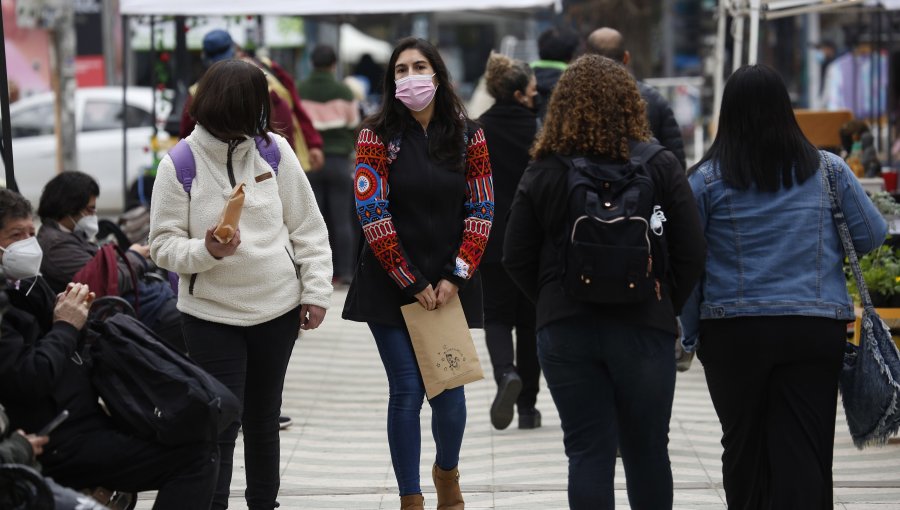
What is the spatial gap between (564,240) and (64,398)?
4.86 ft

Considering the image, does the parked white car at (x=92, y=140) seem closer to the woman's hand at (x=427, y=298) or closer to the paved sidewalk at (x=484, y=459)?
the paved sidewalk at (x=484, y=459)

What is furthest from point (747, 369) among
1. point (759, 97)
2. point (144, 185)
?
point (144, 185)

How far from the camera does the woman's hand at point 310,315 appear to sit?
15.6 feet

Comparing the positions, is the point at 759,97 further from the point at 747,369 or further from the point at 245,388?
the point at 245,388

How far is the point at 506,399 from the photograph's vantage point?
654 centimetres

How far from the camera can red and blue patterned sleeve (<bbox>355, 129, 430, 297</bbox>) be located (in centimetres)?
494

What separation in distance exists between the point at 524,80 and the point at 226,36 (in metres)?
2.22

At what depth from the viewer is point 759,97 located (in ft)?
14.5

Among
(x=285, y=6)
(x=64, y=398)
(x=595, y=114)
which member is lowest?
(x=64, y=398)

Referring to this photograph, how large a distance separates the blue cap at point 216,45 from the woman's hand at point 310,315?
3.82 metres

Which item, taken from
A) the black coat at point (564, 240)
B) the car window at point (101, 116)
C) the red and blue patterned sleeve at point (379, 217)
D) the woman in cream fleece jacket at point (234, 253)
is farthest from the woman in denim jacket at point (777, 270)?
the car window at point (101, 116)

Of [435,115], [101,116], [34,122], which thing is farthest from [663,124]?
[34,122]

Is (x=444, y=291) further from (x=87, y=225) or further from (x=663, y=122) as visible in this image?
(x=663, y=122)

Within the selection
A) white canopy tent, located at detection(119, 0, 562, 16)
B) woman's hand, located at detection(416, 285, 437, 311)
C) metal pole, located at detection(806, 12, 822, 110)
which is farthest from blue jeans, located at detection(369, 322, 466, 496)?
metal pole, located at detection(806, 12, 822, 110)
